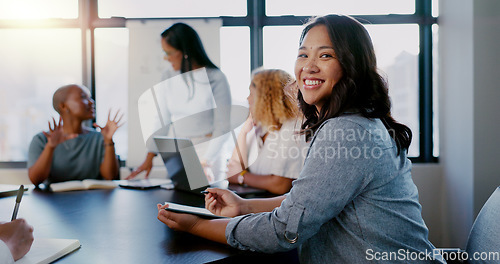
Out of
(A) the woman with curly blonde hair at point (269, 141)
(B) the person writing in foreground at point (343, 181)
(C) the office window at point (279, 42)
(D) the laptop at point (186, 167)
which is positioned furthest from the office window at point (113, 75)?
(B) the person writing in foreground at point (343, 181)

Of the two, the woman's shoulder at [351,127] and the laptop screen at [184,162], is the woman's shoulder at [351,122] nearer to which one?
the woman's shoulder at [351,127]

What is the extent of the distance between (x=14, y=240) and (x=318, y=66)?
0.84 metres

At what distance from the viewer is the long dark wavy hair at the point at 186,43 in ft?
8.18

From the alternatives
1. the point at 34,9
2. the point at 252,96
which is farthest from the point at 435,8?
the point at 34,9

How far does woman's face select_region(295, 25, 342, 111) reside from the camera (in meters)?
1.06

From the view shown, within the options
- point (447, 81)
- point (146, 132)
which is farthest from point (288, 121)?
point (447, 81)

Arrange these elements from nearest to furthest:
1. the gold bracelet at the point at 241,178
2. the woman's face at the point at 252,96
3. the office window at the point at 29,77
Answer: the gold bracelet at the point at 241,178, the woman's face at the point at 252,96, the office window at the point at 29,77

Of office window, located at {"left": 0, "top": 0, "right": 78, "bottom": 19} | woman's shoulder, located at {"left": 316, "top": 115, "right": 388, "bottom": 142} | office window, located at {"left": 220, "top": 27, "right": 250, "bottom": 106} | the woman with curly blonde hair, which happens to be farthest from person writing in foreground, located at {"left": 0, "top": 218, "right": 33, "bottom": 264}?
office window, located at {"left": 0, "top": 0, "right": 78, "bottom": 19}

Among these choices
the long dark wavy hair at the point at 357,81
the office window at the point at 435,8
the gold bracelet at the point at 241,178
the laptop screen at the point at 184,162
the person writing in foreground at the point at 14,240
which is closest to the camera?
the person writing in foreground at the point at 14,240

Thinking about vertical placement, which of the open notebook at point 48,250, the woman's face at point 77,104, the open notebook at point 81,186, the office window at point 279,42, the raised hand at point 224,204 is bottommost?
the open notebook at point 81,186

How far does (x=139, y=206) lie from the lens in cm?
152

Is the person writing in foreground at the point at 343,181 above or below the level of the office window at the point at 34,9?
below

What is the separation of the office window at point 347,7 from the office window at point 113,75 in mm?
1373

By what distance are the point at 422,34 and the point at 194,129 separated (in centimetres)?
225
